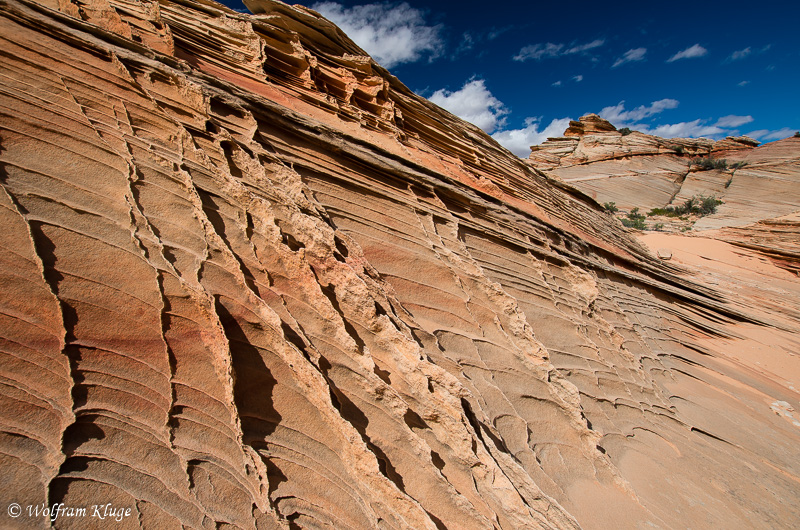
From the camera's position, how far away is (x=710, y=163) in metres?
26.9

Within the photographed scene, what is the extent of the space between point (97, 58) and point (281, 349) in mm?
3637

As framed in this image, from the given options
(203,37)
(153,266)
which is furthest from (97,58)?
(153,266)

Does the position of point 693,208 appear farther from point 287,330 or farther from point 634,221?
point 287,330

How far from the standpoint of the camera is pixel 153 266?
8.71ft

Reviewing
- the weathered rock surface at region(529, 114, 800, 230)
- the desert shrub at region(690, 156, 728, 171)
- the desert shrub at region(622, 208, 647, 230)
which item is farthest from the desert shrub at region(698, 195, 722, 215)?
the desert shrub at region(690, 156, 728, 171)

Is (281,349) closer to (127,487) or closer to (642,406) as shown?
(127,487)

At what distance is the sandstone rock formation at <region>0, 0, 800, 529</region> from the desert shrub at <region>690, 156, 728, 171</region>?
93.9 ft

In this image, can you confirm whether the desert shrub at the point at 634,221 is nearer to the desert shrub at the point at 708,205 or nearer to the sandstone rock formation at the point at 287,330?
the desert shrub at the point at 708,205

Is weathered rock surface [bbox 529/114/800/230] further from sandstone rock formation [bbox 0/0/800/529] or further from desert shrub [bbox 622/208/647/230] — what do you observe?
sandstone rock formation [bbox 0/0/800/529]

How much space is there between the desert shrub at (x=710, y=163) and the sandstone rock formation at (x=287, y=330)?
2862 cm

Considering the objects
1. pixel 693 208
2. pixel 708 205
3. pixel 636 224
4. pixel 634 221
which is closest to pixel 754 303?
pixel 636 224

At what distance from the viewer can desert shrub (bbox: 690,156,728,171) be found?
26688mm

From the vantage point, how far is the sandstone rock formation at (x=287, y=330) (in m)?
2.04

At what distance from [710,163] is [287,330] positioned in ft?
116
